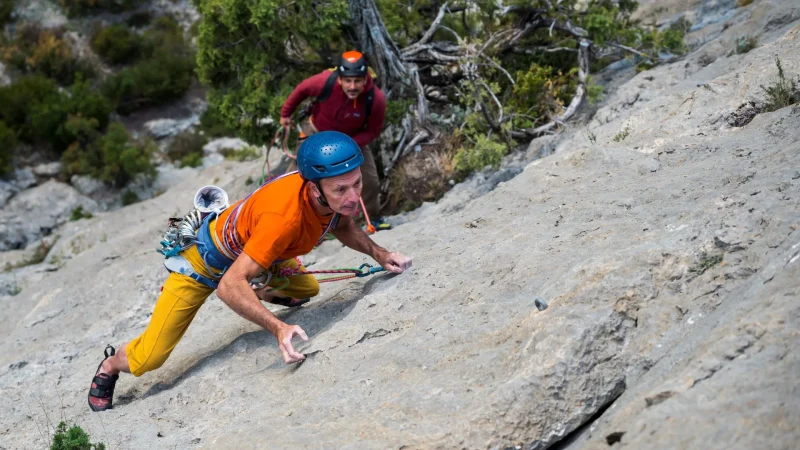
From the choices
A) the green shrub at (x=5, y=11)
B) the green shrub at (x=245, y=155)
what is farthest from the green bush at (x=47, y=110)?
the green shrub at (x=5, y=11)

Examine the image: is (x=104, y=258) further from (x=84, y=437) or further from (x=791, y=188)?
(x=791, y=188)

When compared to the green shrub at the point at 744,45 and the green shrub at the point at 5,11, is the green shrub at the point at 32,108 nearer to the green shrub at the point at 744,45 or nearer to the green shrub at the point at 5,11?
the green shrub at the point at 5,11

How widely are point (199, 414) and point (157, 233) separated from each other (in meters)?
6.97

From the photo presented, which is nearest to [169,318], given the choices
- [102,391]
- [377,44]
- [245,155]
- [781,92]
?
[102,391]

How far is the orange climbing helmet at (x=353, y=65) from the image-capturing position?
7387mm

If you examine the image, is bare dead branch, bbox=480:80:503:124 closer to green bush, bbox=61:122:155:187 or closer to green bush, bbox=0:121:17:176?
green bush, bbox=61:122:155:187

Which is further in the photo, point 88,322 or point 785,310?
point 88,322

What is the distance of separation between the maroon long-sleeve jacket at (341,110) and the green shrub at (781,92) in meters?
3.71

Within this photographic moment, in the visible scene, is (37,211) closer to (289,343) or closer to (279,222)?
(279,222)

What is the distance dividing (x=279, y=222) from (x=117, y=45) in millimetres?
Answer: 16397

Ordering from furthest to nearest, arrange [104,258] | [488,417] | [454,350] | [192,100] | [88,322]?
[192,100] < [104,258] < [88,322] < [454,350] < [488,417]

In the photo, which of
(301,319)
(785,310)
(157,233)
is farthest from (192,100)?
(785,310)

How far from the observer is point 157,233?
35.3ft

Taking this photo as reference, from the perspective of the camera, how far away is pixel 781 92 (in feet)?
18.4
